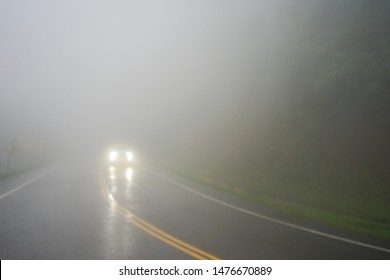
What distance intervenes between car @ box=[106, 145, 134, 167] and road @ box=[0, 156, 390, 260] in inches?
800

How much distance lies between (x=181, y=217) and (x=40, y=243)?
15.5 ft

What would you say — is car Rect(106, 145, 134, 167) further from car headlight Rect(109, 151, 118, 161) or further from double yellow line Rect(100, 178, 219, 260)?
double yellow line Rect(100, 178, 219, 260)

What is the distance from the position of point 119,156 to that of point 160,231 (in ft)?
91.2

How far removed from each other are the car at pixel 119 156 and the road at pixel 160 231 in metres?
20.3

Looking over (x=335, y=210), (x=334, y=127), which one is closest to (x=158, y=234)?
(x=335, y=210)

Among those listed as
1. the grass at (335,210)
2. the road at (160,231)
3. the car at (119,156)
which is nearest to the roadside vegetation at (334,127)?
the grass at (335,210)

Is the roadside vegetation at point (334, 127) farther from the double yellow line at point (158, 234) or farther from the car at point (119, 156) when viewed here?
the car at point (119, 156)

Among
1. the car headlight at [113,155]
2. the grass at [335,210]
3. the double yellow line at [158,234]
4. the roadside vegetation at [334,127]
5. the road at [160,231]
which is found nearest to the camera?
the double yellow line at [158,234]

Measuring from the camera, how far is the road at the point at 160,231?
8.52m

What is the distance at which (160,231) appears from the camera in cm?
1064

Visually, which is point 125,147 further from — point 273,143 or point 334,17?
point 334,17

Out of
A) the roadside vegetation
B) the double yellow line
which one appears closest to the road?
the double yellow line

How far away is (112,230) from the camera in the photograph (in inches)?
415

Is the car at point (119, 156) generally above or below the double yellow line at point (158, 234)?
above
